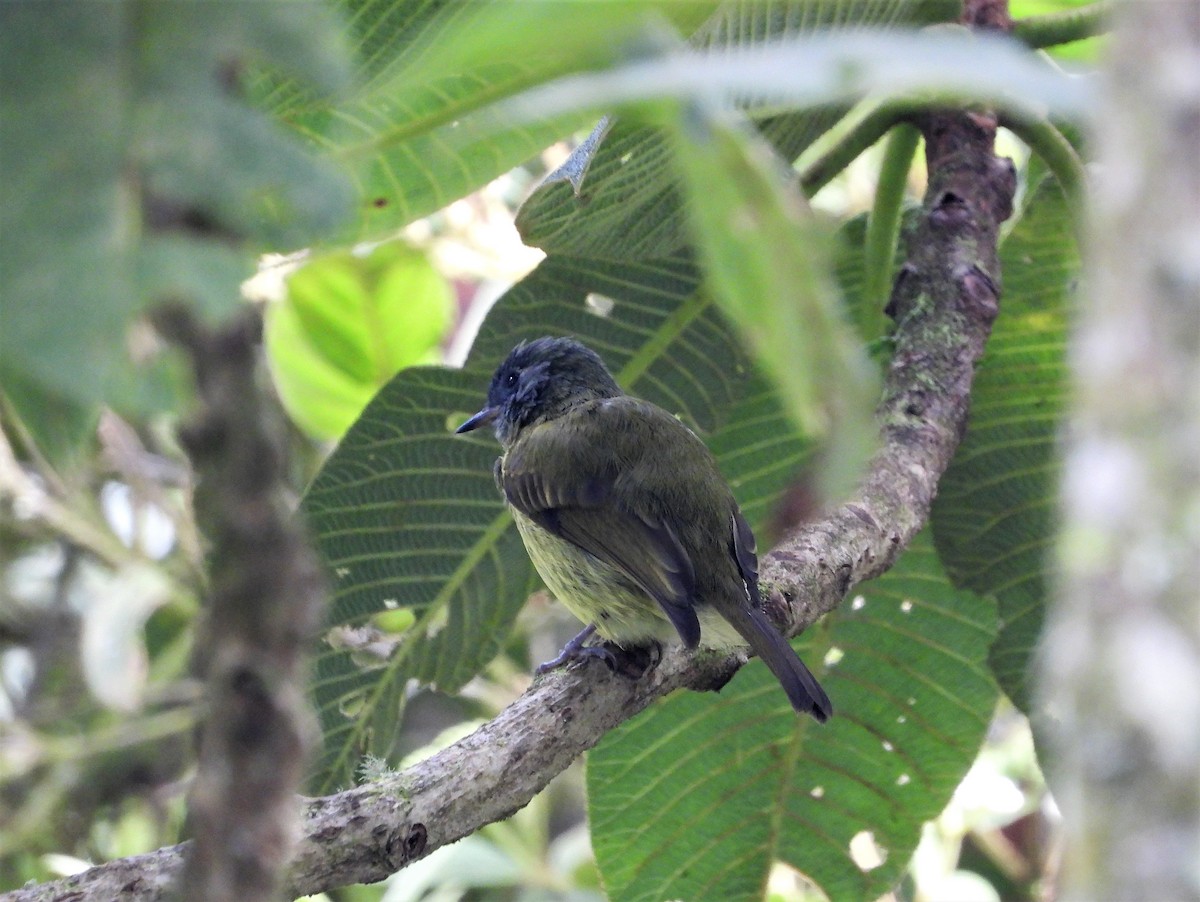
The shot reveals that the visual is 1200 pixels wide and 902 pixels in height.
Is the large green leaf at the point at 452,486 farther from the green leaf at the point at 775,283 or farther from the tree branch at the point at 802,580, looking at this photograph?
the green leaf at the point at 775,283

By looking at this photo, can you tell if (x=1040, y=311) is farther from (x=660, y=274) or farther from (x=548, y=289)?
(x=548, y=289)

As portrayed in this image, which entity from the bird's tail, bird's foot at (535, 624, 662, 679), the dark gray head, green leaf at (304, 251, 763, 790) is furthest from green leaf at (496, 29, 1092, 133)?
the dark gray head

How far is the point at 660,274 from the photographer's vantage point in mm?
2277

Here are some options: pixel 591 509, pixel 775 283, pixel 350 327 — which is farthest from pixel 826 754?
pixel 775 283

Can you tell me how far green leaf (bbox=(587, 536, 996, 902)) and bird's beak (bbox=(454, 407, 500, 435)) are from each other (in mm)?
617

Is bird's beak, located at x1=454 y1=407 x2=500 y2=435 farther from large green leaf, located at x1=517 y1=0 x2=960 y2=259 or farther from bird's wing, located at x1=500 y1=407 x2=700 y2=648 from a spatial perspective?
large green leaf, located at x1=517 y1=0 x2=960 y2=259

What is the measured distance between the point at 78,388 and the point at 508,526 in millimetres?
1822

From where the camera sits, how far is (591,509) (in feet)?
7.85

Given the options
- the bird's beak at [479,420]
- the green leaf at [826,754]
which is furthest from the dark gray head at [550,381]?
the green leaf at [826,754]

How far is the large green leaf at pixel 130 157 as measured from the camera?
0.64 meters

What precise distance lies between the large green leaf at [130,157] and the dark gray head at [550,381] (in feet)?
6.54

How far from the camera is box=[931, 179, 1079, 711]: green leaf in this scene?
7.54ft

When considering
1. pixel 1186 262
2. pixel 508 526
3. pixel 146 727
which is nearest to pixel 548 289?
pixel 508 526

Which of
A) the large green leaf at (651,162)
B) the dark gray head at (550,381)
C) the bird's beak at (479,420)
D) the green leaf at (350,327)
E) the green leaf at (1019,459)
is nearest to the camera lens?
the large green leaf at (651,162)
